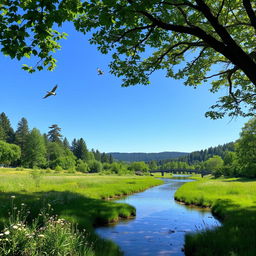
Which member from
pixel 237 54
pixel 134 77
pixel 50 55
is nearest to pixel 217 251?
pixel 237 54

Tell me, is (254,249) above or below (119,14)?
below

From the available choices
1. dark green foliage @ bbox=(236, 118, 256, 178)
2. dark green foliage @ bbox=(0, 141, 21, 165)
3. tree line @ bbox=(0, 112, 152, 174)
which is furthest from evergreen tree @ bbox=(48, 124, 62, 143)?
dark green foliage @ bbox=(236, 118, 256, 178)

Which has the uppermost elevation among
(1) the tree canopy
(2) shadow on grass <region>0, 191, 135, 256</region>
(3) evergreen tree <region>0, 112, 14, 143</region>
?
(3) evergreen tree <region>0, 112, 14, 143</region>

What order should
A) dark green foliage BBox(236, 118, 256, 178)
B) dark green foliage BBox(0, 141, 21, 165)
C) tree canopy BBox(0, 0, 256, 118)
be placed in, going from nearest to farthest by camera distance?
tree canopy BBox(0, 0, 256, 118) → dark green foliage BBox(236, 118, 256, 178) → dark green foliage BBox(0, 141, 21, 165)

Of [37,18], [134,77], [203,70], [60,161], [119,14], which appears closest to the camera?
[37,18]

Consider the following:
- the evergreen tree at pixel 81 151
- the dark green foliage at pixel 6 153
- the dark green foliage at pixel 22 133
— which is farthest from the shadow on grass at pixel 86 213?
the evergreen tree at pixel 81 151

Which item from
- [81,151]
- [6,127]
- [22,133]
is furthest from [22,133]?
[81,151]

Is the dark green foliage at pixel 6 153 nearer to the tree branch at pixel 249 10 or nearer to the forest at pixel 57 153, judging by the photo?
the forest at pixel 57 153

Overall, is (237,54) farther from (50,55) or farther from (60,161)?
(60,161)

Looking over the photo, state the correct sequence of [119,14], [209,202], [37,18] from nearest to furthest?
1. [37,18]
2. [119,14]
3. [209,202]

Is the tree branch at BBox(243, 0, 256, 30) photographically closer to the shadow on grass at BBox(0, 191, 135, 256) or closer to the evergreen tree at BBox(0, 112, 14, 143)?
the shadow on grass at BBox(0, 191, 135, 256)

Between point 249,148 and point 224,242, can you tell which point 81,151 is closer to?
point 249,148

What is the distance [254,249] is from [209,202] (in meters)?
18.6

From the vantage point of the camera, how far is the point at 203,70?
1655 centimetres
